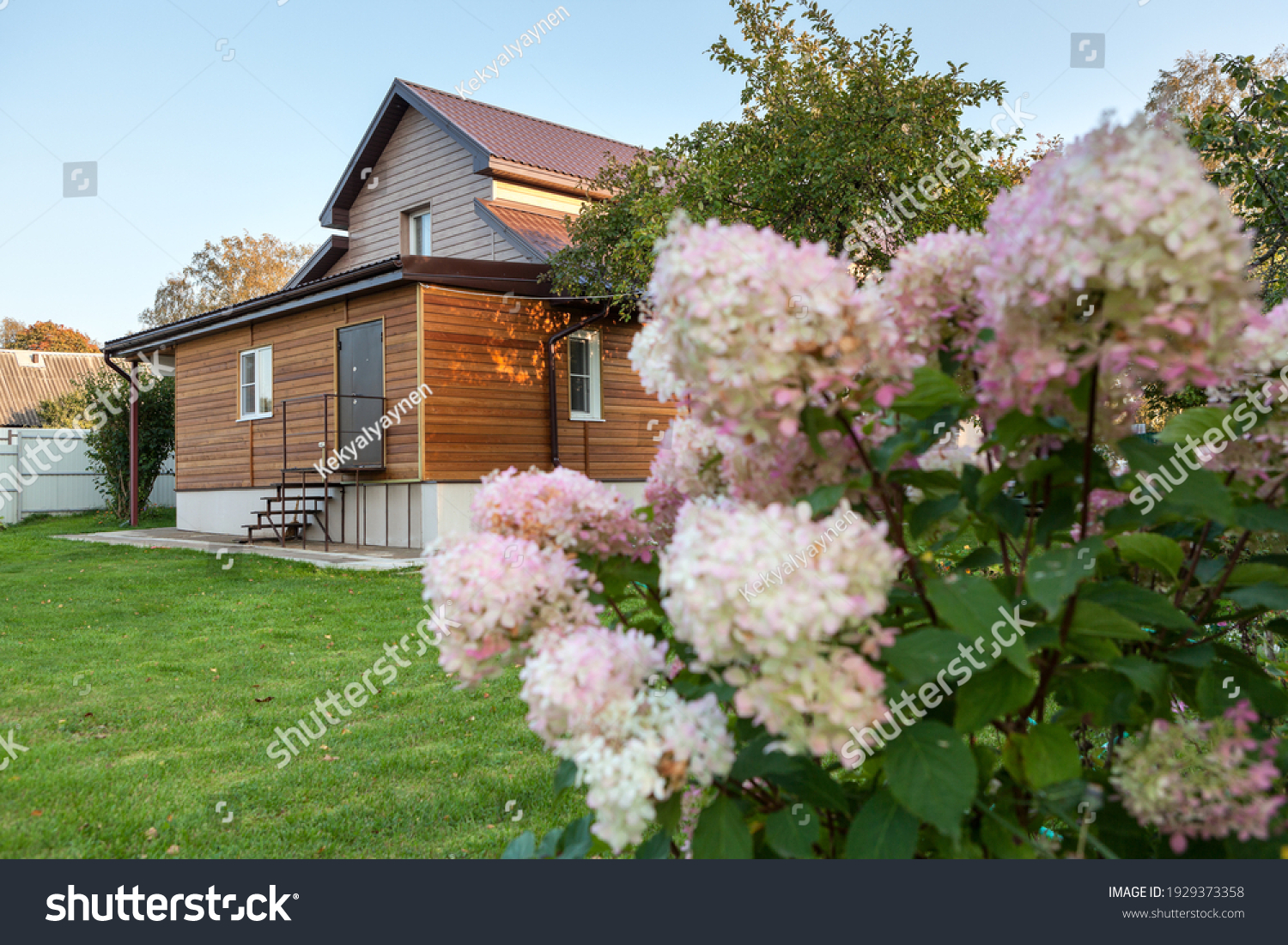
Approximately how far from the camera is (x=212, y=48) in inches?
379

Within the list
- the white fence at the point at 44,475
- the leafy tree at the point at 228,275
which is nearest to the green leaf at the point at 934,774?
the white fence at the point at 44,475

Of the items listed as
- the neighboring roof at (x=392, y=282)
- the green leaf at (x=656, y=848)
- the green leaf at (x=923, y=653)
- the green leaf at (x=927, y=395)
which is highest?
the neighboring roof at (x=392, y=282)

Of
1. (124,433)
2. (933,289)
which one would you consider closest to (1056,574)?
(933,289)

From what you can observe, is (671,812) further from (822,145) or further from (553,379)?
(553,379)

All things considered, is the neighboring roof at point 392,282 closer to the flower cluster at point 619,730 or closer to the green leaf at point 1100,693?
the flower cluster at point 619,730

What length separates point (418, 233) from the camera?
16.0 m

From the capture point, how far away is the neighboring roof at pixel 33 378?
31.7 m

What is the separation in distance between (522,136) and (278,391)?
6.74 metres

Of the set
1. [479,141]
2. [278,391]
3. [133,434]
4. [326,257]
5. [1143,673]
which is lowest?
[1143,673]

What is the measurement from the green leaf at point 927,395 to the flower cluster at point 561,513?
0.49 metres

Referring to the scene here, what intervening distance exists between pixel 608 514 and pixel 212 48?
35.6ft

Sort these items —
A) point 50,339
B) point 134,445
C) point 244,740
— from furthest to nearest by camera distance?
point 50,339 < point 134,445 < point 244,740

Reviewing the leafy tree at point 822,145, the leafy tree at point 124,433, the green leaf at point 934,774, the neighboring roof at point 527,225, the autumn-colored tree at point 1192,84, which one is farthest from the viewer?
the autumn-colored tree at point 1192,84

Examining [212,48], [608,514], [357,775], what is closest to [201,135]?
[212,48]
